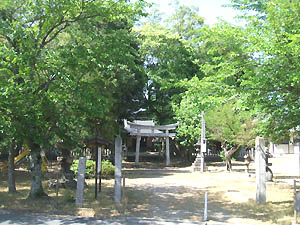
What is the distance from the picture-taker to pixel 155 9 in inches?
1587

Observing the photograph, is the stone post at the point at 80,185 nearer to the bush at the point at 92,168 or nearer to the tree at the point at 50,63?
the tree at the point at 50,63

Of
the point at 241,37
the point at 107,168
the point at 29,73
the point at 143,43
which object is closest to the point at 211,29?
the point at 241,37

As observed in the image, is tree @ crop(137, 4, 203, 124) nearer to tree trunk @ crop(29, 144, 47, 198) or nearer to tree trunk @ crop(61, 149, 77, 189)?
tree trunk @ crop(61, 149, 77, 189)

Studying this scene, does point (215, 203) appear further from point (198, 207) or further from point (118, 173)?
point (118, 173)

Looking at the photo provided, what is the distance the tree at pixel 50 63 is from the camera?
9344 mm

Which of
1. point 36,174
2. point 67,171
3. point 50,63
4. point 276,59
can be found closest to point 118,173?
point 36,174

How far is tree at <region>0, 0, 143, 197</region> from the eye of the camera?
9.34 meters

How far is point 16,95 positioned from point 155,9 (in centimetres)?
3376

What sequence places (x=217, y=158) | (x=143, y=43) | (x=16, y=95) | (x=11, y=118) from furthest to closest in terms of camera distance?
(x=217, y=158) < (x=143, y=43) < (x=11, y=118) < (x=16, y=95)

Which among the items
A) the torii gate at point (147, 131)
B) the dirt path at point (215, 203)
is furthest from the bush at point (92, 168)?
the torii gate at point (147, 131)

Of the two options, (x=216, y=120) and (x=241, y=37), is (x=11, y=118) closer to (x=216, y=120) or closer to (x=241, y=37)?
(x=241, y=37)

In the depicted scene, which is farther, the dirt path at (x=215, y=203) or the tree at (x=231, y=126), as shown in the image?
the tree at (x=231, y=126)

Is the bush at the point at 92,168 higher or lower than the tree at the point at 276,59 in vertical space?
lower

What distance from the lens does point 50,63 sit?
30.5 feet
